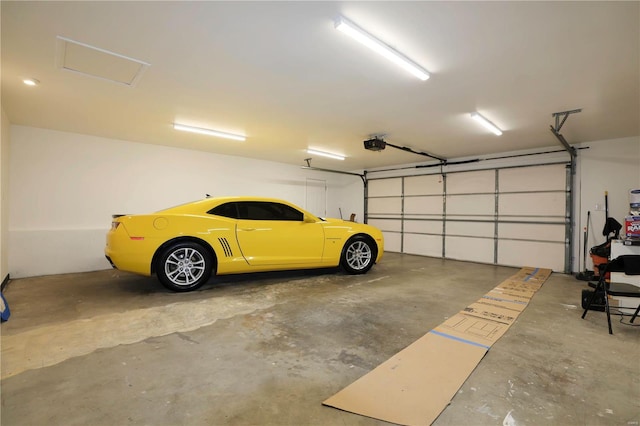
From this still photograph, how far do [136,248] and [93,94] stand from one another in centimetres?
202

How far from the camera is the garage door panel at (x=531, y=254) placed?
19.6ft

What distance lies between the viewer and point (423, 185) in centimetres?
815

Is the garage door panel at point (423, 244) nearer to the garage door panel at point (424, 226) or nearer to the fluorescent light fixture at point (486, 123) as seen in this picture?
the garage door panel at point (424, 226)

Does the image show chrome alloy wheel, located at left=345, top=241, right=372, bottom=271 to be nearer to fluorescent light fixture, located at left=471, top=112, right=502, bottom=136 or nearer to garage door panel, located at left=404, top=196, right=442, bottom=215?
fluorescent light fixture, located at left=471, top=112, right=502, bottom=136

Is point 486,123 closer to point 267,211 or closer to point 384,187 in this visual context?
point 267,211

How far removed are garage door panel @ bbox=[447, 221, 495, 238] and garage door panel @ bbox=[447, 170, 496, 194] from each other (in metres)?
0.83

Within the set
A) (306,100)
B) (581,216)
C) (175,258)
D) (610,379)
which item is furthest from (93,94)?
(581,216)

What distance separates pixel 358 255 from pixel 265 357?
3.27m

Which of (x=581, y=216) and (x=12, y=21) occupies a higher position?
(x=12, y=21)

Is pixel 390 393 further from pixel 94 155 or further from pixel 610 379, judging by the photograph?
pixel 94 155

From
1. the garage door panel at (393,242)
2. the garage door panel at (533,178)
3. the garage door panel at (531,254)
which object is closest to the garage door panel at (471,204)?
the garage door panel at (533,178)

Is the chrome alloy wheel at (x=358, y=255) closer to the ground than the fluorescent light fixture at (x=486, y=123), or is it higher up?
closer to the ground

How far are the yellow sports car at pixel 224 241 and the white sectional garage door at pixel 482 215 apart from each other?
3.78m

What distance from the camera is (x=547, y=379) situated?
1865 millimetres
